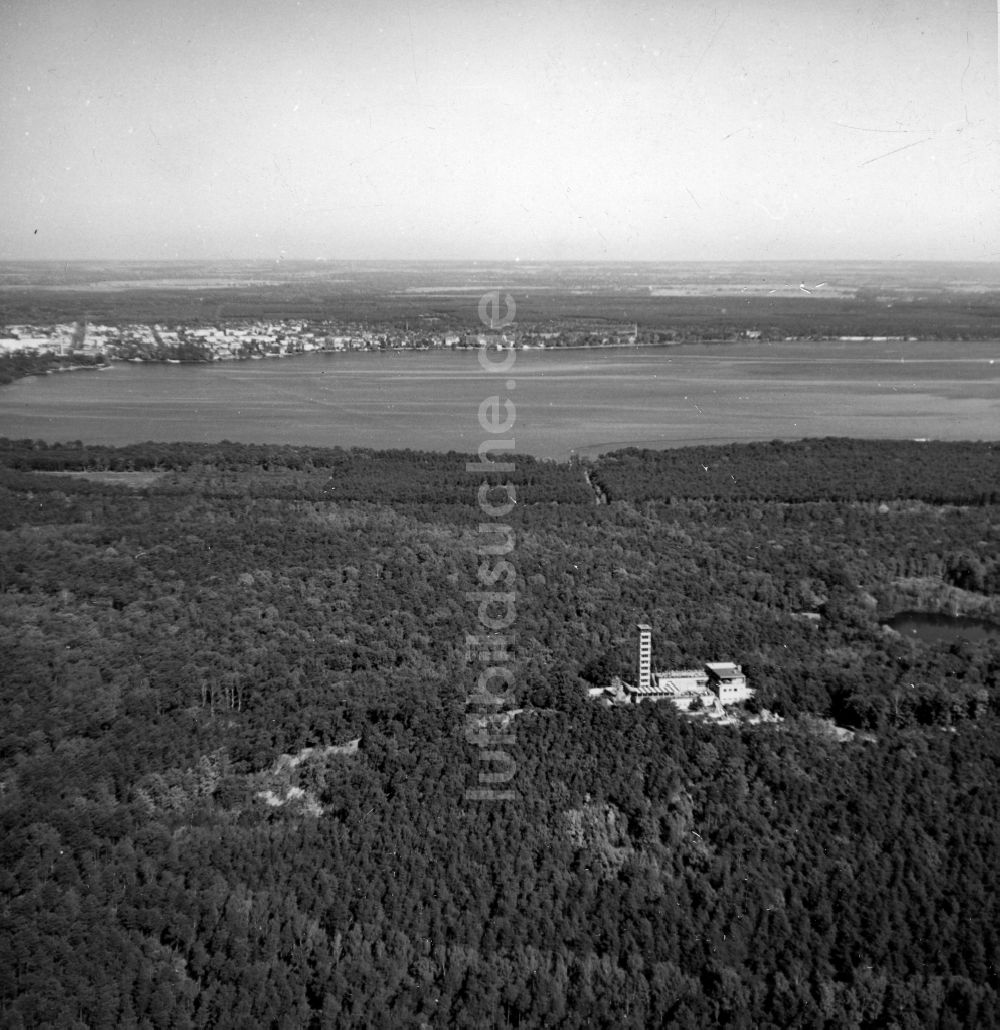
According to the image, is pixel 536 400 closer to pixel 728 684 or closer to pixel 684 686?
pixel 684 686

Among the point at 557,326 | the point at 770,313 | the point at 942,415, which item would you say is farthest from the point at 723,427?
the point at 770,313

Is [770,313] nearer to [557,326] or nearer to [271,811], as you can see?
[557,326]

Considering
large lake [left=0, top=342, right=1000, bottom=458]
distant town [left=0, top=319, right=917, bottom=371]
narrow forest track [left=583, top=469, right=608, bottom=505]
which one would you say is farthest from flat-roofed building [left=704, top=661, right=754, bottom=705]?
distant town [left=0, top=319, right=917, bottom=371]

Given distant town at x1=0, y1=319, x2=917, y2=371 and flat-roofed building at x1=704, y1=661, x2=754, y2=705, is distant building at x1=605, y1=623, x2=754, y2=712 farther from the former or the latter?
distant town at x1=0, y1=319, x2=917, y2=371

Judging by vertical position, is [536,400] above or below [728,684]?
above

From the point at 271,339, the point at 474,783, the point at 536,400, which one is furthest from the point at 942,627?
the point at 271,339
